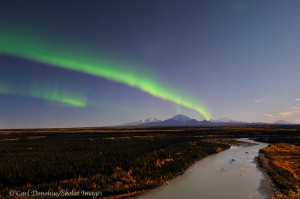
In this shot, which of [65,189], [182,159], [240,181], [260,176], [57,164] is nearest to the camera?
[65,189]

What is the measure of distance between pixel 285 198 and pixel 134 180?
553 inches

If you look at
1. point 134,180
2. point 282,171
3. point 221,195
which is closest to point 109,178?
point 134,180

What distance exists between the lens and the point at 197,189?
84.3 feet

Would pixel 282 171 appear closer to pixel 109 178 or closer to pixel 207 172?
pixel 207 172

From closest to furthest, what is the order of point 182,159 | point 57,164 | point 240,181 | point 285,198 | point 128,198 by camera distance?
point 285,198 → point 128,198 → point 240,181 → point 57,164 → point 182,159

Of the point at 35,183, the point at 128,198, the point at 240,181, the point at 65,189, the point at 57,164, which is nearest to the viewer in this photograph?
the point at 128,198

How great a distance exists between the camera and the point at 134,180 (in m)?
28.1

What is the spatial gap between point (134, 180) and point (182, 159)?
14294 millimetres

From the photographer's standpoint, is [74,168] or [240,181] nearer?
[240,181]

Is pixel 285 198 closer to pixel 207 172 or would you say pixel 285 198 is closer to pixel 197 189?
pixel 197 189

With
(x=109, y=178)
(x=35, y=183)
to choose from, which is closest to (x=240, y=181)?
(x=109, y=178)

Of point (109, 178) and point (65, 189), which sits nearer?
point (65, 189)

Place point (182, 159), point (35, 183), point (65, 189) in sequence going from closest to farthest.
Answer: point (65, 189) → point (35, 183) → point (182, 159)

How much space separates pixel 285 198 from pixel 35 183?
22696mm
